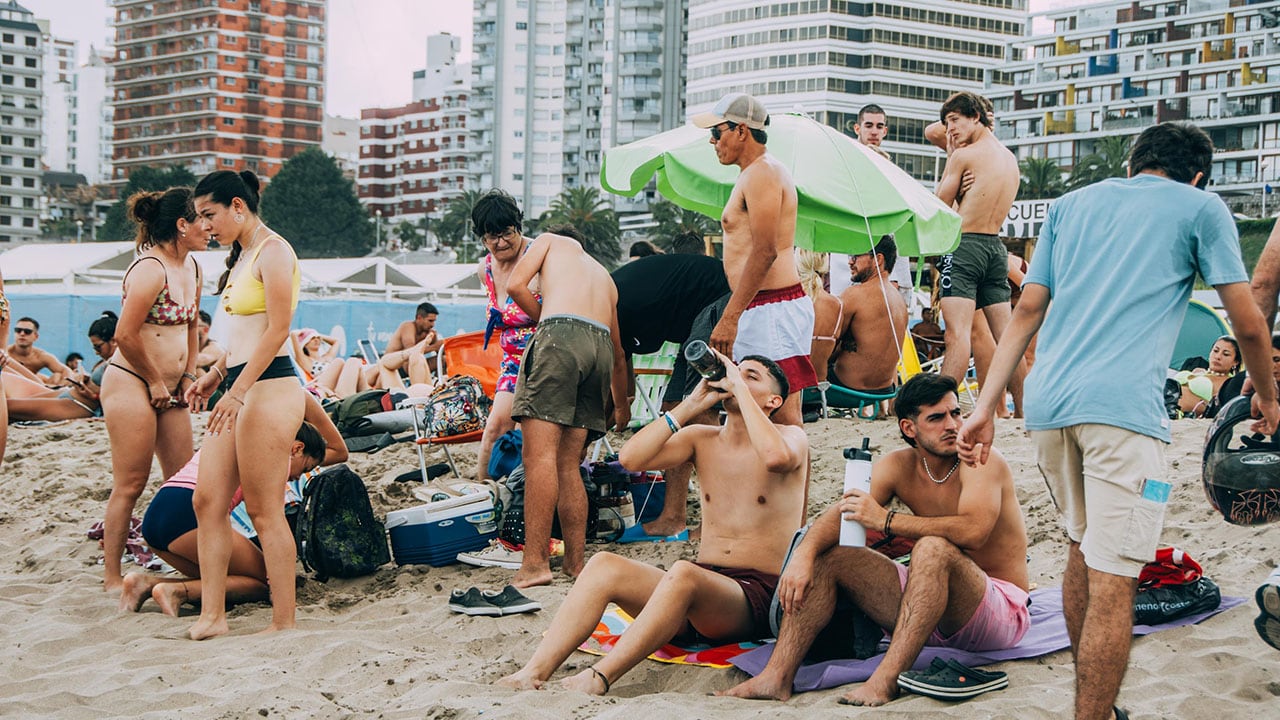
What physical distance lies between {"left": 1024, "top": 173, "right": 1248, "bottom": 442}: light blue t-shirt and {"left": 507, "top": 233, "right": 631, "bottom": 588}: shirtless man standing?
2.38 metres

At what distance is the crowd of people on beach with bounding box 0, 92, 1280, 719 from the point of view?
10.5 ft

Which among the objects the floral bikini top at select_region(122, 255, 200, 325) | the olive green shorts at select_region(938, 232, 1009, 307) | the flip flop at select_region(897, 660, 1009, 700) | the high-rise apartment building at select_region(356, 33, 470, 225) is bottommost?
the flip flop at select_region(897, 660, 1009, 700)

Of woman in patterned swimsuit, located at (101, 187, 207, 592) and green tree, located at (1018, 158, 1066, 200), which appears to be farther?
green tree, located at (1018, 158, 1066, 200)

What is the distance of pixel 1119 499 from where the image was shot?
317cm

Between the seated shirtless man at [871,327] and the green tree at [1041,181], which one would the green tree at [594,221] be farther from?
the seated shirtless man at [871,327]

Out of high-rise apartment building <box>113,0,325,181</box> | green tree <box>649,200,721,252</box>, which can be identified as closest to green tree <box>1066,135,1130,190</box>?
green tree <box>649,200,721,252</box>

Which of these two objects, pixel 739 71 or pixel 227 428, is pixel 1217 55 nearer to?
pixel 739 71

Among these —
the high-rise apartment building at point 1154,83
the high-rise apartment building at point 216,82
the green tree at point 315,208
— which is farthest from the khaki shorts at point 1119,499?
the high-rise apartment building at point 216,82

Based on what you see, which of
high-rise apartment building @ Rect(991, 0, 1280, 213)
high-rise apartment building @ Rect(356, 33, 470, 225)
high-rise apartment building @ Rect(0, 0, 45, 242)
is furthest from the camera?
high-rise apartment building @ Rect(356, 33, 470, 225)

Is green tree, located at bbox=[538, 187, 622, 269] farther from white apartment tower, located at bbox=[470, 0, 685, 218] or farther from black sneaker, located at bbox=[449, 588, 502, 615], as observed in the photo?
black sneaker, located at bbox=[449, 588, 502, 615]

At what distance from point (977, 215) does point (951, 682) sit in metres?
4.27

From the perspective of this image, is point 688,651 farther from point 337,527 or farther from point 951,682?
point 337,527

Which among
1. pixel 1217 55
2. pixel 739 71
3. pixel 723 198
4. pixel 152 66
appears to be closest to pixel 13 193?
pixel 152 66

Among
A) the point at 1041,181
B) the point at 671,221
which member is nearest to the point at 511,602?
the point at 1041,181
